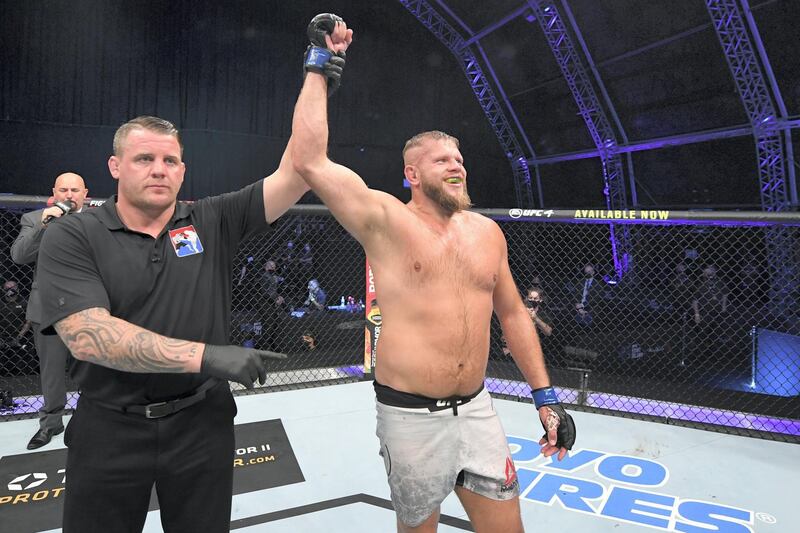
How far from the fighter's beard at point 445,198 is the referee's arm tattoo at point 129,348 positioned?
3.51 feet

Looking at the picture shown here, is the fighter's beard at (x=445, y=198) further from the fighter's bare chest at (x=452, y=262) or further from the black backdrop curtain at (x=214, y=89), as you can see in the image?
the black backdrop curtain at (x=214, y=89)

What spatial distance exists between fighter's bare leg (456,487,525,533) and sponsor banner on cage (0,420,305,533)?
1.36 meters

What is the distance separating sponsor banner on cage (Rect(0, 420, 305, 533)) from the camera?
2.48m

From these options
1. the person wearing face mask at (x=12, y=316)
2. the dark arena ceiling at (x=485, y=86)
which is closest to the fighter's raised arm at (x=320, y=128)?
the person wearing face mask at (x=12, y=316)

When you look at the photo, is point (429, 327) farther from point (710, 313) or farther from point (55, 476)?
point (710, 313)

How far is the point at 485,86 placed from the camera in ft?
46.2

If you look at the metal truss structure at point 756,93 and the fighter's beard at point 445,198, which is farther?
the metal truss structure at point 756,93

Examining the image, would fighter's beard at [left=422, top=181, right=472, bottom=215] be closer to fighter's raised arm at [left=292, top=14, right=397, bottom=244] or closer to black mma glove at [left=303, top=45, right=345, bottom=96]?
fighter's raised arm at [left=292, top=14, right=397, bottom=244]

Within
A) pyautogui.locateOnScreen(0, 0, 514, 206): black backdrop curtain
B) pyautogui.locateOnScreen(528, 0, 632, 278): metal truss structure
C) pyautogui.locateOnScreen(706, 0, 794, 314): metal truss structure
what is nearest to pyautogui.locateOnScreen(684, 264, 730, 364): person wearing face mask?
pyautogui.locateOnScreen(706, 0, 794, 314): metal truss structure

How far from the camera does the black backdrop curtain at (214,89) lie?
10.5 metres

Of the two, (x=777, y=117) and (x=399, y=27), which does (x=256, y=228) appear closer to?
(x=777, y=117)

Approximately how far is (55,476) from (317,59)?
8.94ft

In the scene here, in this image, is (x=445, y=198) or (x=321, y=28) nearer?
(x=321, y=28)

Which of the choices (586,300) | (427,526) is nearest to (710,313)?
(586,300)
